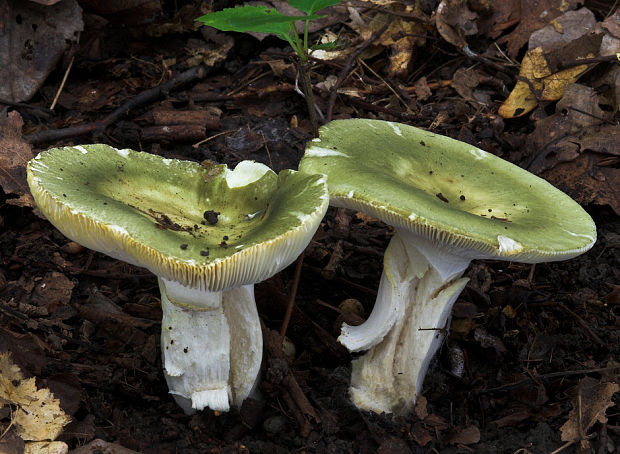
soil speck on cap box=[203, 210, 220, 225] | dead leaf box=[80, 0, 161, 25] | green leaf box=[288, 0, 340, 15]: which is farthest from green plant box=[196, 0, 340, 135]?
dead leaf box=[80, 0, 161, 25]

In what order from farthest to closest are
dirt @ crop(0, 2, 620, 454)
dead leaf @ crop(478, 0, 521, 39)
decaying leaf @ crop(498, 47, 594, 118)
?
dead leaf @ crop(478, 0, 521, 39) → decaying leaf @ crop(498, 47, 594, 118) → dirt @ crop(0, 2, 620, 454)

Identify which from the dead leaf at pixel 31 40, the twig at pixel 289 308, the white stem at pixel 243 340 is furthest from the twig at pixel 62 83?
the white stem at pixel 243 340

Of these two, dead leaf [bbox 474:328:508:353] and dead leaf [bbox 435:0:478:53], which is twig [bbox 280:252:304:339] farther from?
dead leaf [bbox 435:0:478:53]

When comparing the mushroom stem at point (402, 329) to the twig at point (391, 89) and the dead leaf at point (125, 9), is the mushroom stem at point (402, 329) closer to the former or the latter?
the twig at point (391, 89)

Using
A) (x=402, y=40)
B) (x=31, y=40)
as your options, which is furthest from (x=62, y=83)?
(x=402, y=40)

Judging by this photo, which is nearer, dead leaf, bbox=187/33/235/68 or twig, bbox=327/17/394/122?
twig, bbox=327/17/394/122

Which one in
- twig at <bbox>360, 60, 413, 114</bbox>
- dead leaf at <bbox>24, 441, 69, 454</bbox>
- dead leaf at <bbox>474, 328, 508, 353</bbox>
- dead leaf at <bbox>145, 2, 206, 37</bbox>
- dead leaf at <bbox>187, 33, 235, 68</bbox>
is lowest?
dead leaf at <bbox>474, 328, 508, 353</bbox>

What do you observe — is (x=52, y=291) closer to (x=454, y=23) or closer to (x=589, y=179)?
(x=589, y=179)

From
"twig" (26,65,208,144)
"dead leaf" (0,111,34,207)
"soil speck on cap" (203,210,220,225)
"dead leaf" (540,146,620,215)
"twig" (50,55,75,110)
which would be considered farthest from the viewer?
"twig" (50,55,75,110)
